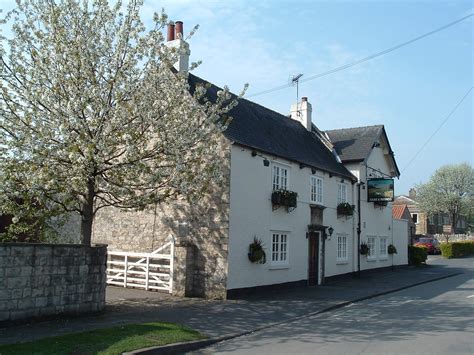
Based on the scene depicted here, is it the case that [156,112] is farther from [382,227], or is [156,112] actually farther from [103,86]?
[382,227]

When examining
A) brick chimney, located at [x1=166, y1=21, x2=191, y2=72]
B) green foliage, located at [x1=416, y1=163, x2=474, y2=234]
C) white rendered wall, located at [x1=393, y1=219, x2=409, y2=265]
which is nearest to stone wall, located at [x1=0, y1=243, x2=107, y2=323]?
brick chimney, located at [x1=166, y1=21, x2=191, y2=72]

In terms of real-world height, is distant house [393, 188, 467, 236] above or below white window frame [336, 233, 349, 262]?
above

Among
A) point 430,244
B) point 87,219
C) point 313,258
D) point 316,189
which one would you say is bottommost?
point 313,258

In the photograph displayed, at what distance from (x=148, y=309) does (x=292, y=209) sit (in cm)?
785

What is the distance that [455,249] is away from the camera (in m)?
44.4

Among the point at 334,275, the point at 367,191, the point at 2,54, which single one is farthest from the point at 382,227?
the point at 2,54

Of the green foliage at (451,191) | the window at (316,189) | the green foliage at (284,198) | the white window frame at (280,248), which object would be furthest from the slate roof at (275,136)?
the green foliage at (451,191)

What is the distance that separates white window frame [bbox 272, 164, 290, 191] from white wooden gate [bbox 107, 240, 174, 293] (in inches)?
182

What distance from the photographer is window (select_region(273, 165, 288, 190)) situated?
18.2 meters

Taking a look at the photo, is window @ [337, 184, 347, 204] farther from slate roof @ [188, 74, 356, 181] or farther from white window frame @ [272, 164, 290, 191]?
white window frame @ [272, 164, 290, 191]

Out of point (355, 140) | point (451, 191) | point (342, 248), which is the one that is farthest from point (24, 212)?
point (451, 191)

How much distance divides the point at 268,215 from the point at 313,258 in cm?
450

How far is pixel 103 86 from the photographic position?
11641mm

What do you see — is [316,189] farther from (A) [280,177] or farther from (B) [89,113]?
(B) [89,113]
